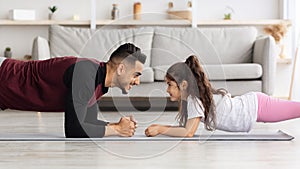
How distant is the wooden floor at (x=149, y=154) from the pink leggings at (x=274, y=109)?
14 centimetres

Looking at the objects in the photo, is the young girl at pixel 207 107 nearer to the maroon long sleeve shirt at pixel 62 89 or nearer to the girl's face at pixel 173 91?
the girl's face at pixel 173 91

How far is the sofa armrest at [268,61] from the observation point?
460 cm

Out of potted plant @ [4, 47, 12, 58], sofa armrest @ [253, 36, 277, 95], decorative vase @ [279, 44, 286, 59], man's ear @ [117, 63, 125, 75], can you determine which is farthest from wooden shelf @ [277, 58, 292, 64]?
man's ear @ [117, 63, 125, 75]

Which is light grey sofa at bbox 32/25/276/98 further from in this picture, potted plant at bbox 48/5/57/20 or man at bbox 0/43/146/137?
potted plant at bbox 48/5/57/20

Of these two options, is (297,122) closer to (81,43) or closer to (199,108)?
(199,108)

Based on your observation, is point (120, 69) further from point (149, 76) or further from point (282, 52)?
point (282, 52)

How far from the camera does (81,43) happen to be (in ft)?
16.7

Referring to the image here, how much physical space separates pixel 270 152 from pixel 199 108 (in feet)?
1.35

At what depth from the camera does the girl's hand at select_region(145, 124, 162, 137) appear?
105 inches

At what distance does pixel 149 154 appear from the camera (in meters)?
2.22

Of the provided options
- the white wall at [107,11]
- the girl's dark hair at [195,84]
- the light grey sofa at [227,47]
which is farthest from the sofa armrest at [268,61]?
the girl's dark hair at [195,84]

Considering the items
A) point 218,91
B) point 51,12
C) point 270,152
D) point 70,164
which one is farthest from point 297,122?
point 51,12

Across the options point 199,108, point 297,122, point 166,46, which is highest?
point 166,46

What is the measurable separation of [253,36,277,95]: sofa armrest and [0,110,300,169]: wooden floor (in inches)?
72.7
